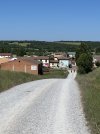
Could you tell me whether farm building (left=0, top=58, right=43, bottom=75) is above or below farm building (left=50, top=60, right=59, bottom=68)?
above

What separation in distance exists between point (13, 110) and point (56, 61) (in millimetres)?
169751

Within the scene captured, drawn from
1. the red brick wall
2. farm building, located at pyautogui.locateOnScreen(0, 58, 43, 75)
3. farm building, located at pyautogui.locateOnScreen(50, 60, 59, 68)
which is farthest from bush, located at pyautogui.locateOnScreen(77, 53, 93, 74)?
farm building, located at pyautogui.locateOnScreen(50, 60, 59, 68)

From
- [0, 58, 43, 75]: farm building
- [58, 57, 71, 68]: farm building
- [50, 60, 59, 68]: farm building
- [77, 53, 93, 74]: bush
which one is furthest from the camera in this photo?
[58, 57, 71, 68]: farm building

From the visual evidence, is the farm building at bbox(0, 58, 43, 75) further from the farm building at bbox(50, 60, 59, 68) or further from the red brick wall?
the farm building at bbox(50, 60, 59, 68)

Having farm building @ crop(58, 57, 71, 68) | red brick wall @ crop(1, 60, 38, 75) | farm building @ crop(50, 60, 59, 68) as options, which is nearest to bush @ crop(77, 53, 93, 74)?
red brick wall @ crop(1, 60, 38, 75)

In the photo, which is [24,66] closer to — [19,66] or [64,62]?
[19,66]

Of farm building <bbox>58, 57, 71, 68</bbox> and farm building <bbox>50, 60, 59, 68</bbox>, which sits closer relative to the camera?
farm building <bbox>50, 60, 59, 68</bbox>

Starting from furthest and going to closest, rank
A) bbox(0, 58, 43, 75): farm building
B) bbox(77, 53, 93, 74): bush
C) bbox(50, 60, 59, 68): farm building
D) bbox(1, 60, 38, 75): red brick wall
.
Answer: bbox(50, 60, 59, 68): farm building → bbox(77, 53, 93, 74): bush → bbox(1, 60, 38, 75): red brick wall → bbox(0, 58, 43, 75): farm building

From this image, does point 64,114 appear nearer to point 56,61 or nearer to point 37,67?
point 37,67

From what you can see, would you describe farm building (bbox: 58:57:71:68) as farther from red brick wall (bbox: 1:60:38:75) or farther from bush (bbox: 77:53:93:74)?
red brick wall (bbox: 1:60:38:75)

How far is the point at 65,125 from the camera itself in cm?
Answer: 1495

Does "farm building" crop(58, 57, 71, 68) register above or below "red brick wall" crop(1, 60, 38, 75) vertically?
below

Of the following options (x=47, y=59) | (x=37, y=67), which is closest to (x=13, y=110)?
(x=37, y=67)

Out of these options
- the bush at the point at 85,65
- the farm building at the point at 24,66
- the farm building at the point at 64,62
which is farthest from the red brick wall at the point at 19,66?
the farm building at the point at 64,62
